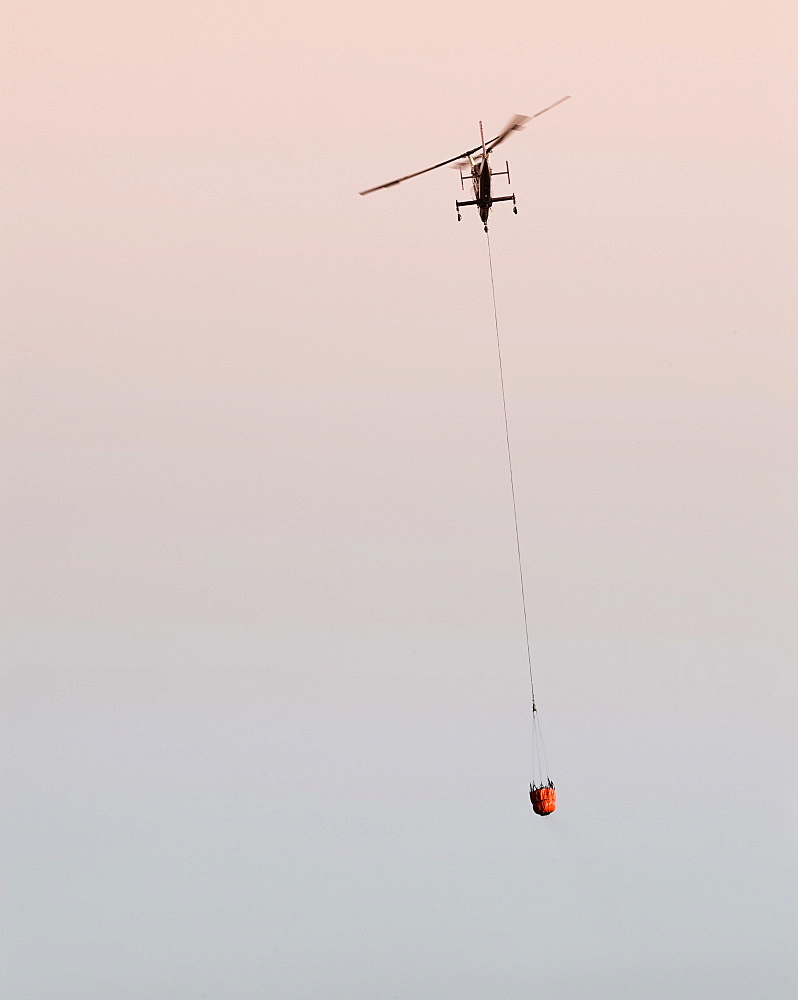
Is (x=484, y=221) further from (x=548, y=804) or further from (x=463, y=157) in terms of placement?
(x=548, y=804)

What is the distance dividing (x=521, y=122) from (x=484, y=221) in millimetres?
3896

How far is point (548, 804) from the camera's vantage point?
4091cm

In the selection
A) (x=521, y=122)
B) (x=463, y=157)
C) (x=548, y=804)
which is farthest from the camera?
(x=548, y=804)

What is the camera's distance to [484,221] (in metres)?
38.6

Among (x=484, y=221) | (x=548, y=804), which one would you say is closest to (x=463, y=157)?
(x=484, y=221)

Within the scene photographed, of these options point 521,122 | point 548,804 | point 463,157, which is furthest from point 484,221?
point 548,804

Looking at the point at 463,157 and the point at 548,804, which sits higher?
the point at 463,157

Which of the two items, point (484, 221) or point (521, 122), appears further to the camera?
point (484, 221)

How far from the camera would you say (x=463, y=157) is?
3806cm

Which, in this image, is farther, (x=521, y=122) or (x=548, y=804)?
(x=548, y=804)

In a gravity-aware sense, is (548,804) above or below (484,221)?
below

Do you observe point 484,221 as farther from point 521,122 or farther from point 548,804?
point 548,804

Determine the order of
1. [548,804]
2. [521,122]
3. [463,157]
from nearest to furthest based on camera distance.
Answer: [521,122] → [463,157] → [548,804]

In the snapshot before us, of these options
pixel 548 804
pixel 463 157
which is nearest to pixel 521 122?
pixel 463 157
